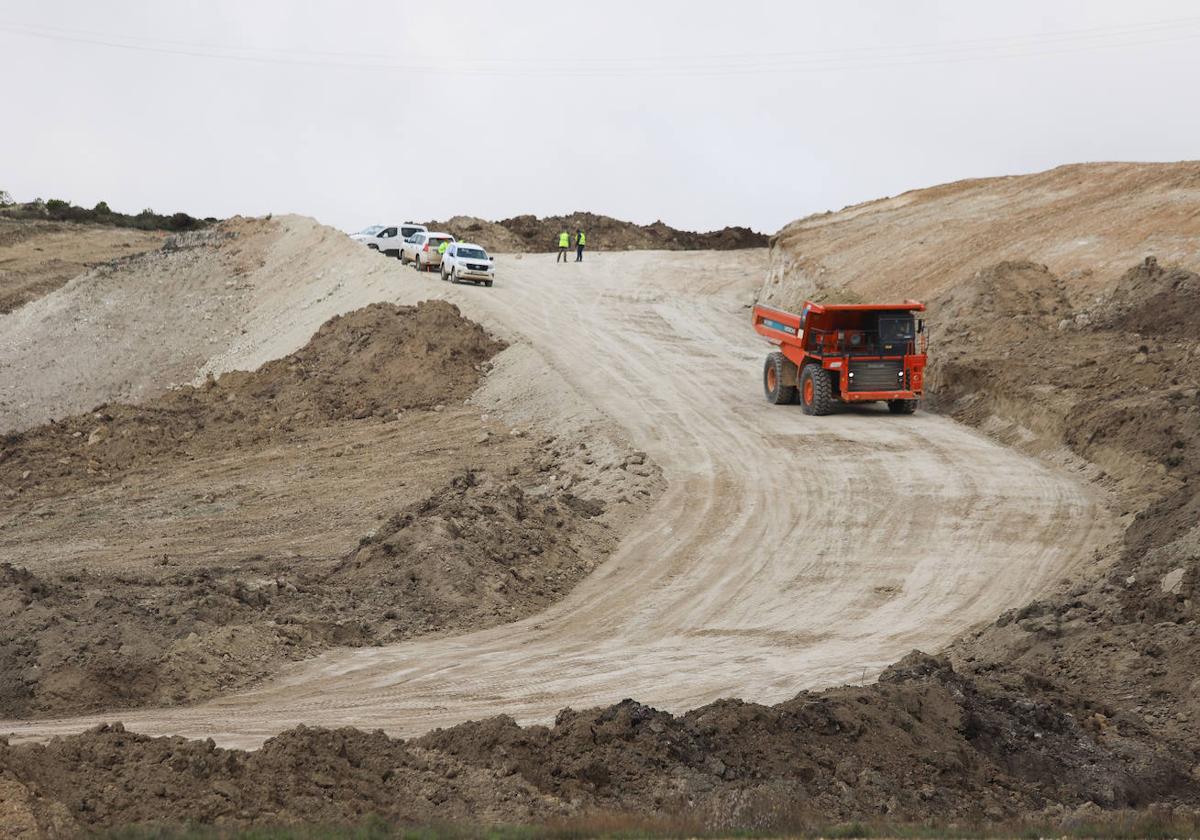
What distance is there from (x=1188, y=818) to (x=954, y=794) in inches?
71.3

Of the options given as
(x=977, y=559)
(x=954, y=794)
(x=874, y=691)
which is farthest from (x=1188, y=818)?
(x=977, y=559)

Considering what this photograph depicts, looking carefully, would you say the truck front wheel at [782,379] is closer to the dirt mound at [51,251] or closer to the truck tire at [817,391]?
the truck tire at [817,391]

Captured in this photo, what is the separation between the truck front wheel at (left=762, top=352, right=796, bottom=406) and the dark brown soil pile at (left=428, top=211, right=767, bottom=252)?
39627 millimetres

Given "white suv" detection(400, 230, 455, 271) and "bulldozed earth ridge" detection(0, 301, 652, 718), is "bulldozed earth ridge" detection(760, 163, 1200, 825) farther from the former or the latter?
"white suv" detection(400, 230, 455, 271)

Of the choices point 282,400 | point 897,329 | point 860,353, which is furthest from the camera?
point 282,400

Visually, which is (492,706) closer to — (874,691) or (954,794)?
(874,691)

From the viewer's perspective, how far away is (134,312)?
4856 cm

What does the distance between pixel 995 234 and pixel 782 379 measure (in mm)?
14956

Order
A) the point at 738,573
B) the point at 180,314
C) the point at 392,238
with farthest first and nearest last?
1. the point at 392,238
2. the point at 180,314
3. the point at 738,573

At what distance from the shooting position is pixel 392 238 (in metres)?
58.2

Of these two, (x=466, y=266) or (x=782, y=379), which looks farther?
(x=466, y=266)

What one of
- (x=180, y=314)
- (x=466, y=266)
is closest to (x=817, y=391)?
(x=466, y=266)

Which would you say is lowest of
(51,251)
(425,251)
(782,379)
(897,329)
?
(782,379)

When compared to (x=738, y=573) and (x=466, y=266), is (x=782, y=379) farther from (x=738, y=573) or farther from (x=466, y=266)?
(x=466, y=266)
